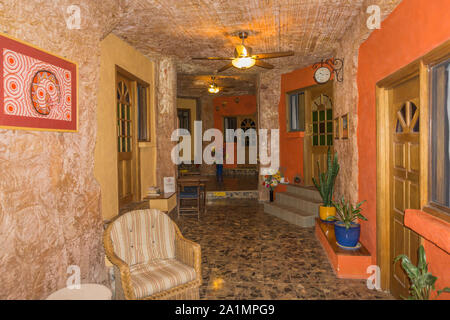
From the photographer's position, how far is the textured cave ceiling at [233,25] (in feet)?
12.6

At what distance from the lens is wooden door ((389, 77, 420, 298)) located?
2607 mm

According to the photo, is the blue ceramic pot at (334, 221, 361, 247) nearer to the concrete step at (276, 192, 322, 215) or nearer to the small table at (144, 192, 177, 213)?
the concrete step at (276, 192, 322, 215)

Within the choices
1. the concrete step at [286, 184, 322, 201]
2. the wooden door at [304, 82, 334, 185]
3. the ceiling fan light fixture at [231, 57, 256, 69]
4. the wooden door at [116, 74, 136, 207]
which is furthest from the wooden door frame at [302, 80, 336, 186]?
the wooden door at [116, 74, 136, 207]

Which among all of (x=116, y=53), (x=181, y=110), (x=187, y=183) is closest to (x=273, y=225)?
(x=187, y=183)

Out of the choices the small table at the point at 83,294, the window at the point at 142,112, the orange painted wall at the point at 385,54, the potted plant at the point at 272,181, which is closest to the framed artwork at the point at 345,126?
the orange painted wall at the point at 385,54

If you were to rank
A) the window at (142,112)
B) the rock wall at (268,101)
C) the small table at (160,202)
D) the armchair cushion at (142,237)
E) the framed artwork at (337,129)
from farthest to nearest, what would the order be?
the rock wall at (268,101)
the window at (142,112)
the small table at (160,202)
the framed artwork at (337,129)
the armchair cushion at (142,237)

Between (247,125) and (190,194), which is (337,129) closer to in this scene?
(190,194)

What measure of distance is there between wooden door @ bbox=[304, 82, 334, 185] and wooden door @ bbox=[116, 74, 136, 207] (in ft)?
13.3

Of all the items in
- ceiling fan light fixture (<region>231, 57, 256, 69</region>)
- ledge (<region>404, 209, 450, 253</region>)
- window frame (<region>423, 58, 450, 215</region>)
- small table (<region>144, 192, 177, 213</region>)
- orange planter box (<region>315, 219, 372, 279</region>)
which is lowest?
orange planter box (<region>315, 219, 372, 279</region>)

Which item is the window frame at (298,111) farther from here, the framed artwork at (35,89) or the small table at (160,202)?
the framed artwork at (35,89)

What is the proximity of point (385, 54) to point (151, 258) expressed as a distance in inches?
124

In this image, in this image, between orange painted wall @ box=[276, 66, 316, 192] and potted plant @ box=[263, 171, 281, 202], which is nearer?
orange painted wall @ box=[276, 66, 316, 192]

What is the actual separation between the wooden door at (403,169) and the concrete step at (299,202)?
105 inches

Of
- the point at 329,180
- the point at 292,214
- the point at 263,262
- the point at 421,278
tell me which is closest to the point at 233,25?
the point at 329,180
